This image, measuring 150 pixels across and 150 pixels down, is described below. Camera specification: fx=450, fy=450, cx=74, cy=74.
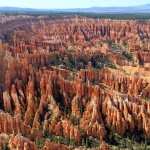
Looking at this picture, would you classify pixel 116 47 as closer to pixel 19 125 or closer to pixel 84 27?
pixel 84 27

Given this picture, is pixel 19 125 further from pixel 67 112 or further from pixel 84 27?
pixel 84 27

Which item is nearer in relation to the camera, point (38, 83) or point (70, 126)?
point (70, 126)

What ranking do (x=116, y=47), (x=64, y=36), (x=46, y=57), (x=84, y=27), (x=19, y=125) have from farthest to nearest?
(x=84, y=27)
(x=64, y=36)
(x=116, y=47)
(x=46, y=57)
(x=19, y=125)

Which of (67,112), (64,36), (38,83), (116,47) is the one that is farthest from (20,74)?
(64,36)

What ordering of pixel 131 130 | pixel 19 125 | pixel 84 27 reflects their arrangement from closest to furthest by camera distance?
pixel 19 125 < pixel 131 130 < pixel 84 27

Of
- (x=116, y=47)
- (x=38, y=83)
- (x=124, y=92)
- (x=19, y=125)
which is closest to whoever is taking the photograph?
(x=19, y=125)

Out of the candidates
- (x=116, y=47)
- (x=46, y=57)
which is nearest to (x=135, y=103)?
(x=46, y=57)

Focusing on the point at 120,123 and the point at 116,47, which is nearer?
the point at 120,123

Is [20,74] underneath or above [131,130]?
above

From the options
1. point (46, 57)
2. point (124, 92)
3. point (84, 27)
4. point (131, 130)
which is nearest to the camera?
point (131, 130)
